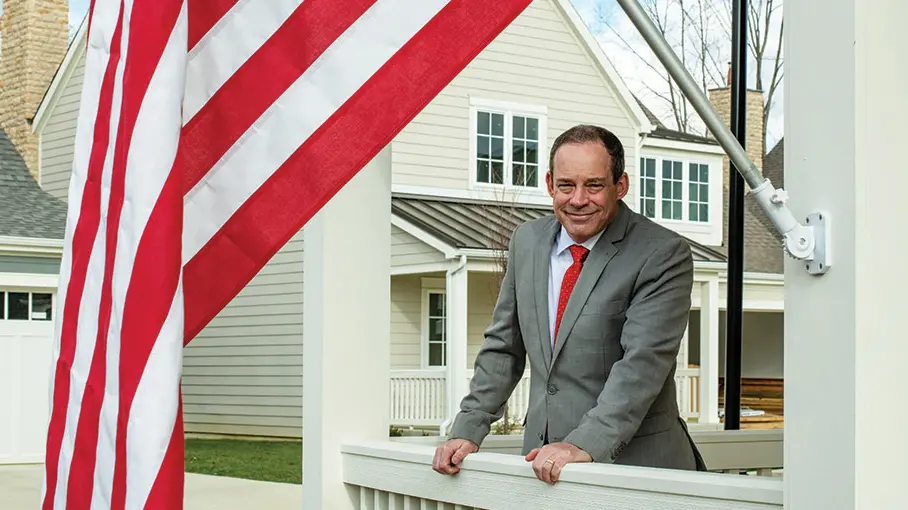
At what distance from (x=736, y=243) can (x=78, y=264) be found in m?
4.14

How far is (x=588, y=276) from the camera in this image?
3152 mm

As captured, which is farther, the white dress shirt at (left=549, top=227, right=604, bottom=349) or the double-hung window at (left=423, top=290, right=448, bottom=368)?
the double-hung window at (left=423, top=290, right=448, bottom=368)

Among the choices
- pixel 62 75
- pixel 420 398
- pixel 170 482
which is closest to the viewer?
pixel 170 482

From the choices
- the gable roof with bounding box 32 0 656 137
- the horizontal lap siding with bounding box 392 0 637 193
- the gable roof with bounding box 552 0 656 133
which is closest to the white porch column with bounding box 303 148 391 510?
the horizontal lap siding with bounding box 392 0 637 193

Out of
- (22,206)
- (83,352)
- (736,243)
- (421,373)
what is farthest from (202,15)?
(22,206)

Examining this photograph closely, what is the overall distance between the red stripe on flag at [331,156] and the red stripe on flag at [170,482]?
304mm

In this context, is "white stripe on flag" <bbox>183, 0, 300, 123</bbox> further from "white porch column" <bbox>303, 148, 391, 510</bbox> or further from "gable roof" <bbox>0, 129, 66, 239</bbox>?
"gable roof" <bbox>0, 129, 66, 239</bbox>

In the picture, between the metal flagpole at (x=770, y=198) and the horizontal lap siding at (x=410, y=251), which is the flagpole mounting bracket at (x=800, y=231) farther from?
the horizontal lap siding at (x=410, y=251)

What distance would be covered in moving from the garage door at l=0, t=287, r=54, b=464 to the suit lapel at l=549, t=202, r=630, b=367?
14.5m

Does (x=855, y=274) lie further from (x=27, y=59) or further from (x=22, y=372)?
(x=27, y=59)

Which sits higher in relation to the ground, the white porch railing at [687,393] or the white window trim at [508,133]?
the white window trim at [508,133]

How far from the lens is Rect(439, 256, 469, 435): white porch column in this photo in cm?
1805

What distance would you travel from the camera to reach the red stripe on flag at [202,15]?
2.52 meters

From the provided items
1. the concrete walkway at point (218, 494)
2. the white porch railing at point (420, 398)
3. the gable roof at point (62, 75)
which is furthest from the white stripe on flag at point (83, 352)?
the gable roof at point (62, 75)
